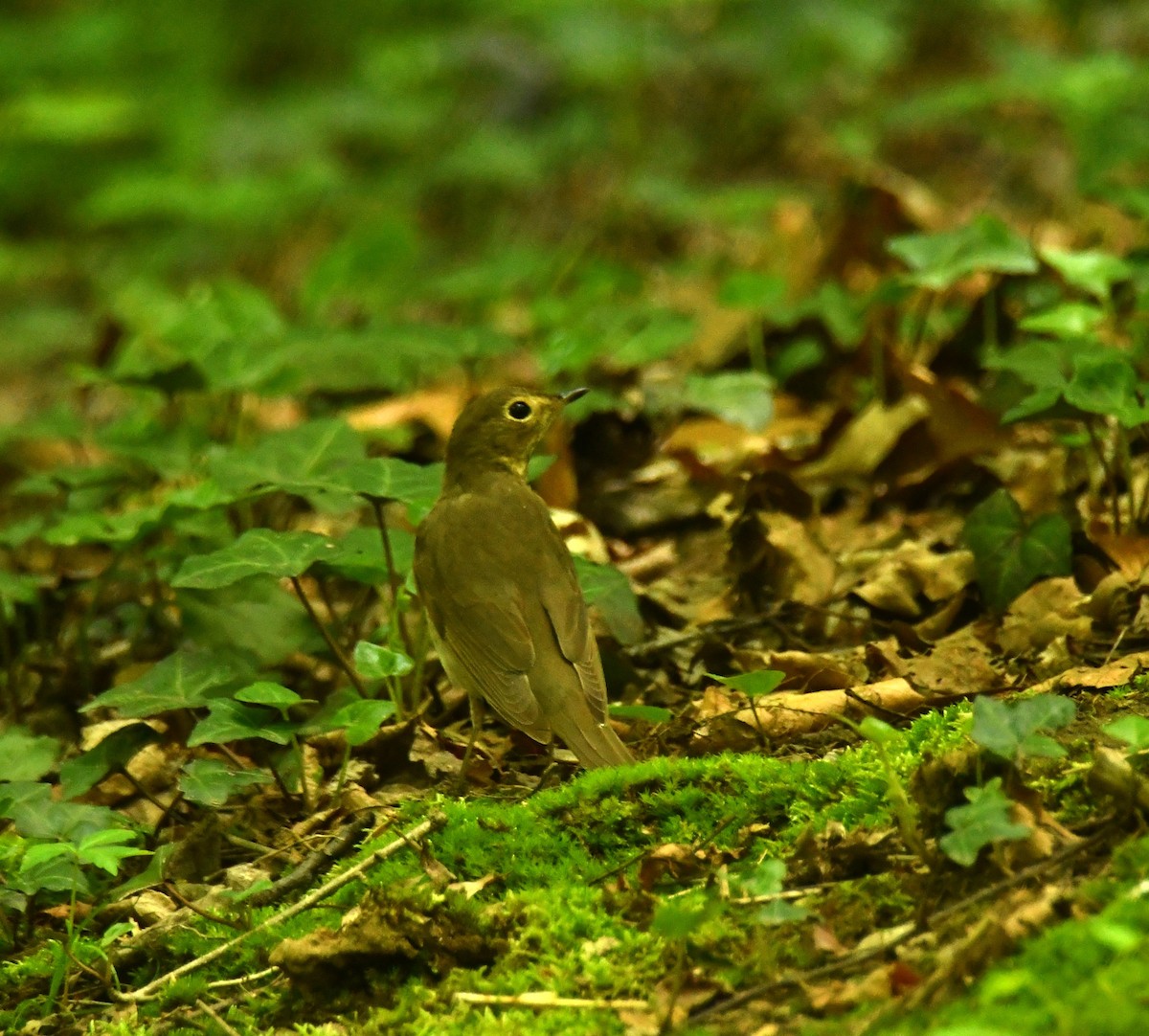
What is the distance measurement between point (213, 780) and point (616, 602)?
144 cm

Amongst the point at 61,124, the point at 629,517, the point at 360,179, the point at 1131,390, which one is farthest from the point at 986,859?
the point at 61,124

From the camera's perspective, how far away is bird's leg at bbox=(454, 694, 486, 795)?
4156mm

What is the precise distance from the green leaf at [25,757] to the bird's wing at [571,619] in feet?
4.82

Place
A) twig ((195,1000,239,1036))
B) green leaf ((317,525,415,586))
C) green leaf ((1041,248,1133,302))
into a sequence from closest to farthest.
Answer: twig ((195,1000,239,1036)), green leaf ((317,525,415,586)), green leaf ((1041,248,1133,302))

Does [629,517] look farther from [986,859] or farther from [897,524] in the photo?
[986,859]

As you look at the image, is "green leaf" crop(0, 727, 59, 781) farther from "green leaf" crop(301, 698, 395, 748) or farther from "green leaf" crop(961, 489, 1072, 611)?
"green leaf" crop(961, 489, 1072, 611)

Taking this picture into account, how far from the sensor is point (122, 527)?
17.0 feet

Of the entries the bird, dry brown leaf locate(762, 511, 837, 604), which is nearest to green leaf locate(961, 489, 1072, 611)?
dry brown leaf locate(762, 511, 837, 604)

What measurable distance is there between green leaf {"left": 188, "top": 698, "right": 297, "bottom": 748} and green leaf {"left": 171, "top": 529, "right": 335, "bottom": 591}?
1.16 feet

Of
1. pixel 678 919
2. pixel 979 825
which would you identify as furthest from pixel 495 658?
pixel 979 825

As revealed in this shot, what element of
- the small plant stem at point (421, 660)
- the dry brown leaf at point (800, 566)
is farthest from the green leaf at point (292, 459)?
the dry brown leaf at point (800, 566)

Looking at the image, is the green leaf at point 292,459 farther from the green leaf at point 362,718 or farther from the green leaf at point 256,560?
the green leaf at point 362,718

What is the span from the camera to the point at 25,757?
4.35 metres

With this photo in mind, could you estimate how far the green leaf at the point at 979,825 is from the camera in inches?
109
